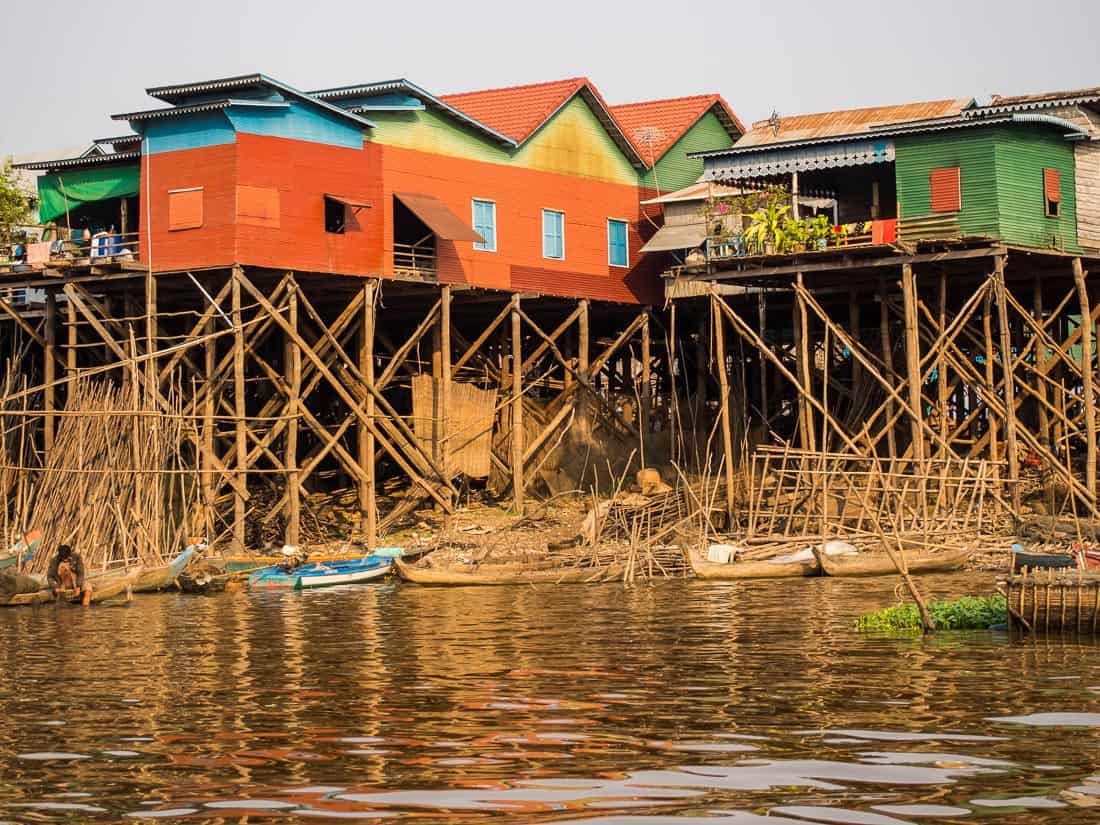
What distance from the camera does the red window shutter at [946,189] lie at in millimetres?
39375

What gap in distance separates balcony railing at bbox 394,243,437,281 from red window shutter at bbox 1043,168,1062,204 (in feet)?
45.8

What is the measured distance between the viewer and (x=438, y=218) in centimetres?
4216

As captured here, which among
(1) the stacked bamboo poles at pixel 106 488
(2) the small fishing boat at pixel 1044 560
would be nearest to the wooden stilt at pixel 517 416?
(1) the stacked bamboo poles at pixel 106 488

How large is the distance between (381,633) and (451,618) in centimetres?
233

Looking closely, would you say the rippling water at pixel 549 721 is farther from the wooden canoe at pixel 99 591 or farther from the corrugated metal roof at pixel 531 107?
the corrugated metal roof at pixel 531 107

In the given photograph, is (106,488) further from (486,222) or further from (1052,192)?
(1052,192)

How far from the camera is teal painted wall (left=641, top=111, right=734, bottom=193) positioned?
5012 centimetres

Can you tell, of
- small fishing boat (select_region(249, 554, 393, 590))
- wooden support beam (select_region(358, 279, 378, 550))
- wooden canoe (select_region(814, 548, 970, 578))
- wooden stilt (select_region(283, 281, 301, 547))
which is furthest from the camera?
wooden support beam (select_region(358, 279, 378, 550))

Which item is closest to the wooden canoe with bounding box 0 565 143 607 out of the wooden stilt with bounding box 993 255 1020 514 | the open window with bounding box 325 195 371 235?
the open window with bounding box 325 195 371 235

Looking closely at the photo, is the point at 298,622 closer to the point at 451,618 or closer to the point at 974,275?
the point at 451,618

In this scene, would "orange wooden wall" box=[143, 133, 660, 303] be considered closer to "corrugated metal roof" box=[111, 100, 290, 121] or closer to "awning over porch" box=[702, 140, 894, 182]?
"corrugated metal roof" box=[111, 100, 290, 121]

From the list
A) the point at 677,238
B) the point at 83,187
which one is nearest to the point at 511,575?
the point at 677,238

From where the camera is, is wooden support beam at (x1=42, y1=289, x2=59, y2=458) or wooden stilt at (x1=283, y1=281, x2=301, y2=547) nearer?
wooden stilt at (x1=283, y1=281, x2=301, y2=547)

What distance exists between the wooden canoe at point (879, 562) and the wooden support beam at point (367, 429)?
36.4 ft
